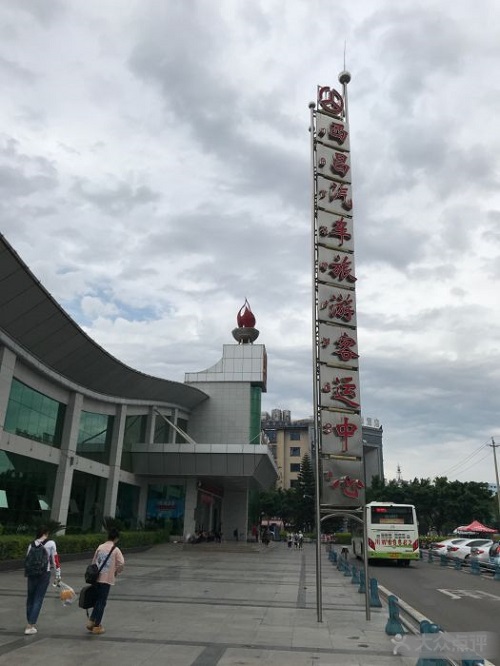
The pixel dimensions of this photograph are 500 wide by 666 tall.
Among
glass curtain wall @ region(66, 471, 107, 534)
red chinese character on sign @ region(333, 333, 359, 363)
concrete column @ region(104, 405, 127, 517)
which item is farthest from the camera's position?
concrete column @ region(104, 405, 127, 517)

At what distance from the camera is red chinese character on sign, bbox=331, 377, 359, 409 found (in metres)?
11.4

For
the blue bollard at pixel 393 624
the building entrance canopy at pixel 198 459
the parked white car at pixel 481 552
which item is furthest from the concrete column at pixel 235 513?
the blue bollard at pixel 393 624

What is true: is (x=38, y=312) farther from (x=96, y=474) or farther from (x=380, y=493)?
(x=380, y=493)

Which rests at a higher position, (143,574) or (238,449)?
(238,449)

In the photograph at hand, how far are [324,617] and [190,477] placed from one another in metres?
33.2

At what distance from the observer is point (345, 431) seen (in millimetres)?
11156

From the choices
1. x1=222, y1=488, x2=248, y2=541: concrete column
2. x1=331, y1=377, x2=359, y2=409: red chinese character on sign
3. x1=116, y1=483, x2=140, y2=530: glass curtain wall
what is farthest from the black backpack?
x1=222, y1=488, x2=248, y2=541: concrete column

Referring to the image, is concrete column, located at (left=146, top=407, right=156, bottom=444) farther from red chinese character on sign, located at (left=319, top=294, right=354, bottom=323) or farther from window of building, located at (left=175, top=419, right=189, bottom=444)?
red chinese character on sign, located at (left=319, top=294, right=354, bottom=323)

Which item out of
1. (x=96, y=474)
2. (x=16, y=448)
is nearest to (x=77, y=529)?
(x=96, y=474)

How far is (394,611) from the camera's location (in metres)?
8.82

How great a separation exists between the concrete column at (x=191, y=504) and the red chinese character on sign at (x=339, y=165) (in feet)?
111

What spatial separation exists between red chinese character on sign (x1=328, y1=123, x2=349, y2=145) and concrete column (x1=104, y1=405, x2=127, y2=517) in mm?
27271

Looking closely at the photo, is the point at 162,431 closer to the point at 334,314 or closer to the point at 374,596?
the point at 374,596

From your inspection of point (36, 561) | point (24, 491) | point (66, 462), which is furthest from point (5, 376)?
point (36, 561)
